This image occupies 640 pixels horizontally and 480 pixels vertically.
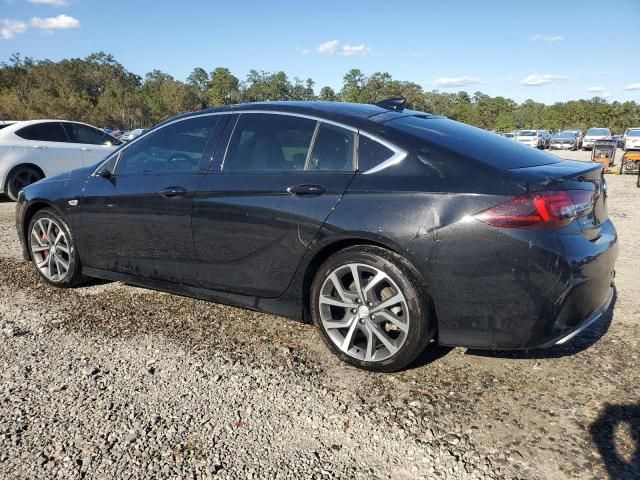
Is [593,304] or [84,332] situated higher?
[593,304]

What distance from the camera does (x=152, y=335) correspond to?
3668 millimetres

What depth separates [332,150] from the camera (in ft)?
10.7

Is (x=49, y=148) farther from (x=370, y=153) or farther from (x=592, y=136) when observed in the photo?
(x=592, y=136)

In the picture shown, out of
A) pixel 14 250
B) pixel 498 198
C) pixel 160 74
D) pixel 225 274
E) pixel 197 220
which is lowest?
pixel 14 250

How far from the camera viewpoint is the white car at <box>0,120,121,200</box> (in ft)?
32.0

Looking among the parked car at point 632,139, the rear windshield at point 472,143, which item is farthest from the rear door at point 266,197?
the parked car at point 632,139

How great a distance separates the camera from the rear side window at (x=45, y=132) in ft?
32.7

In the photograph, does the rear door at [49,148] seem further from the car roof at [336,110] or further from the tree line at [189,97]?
the tree line at [189,97]

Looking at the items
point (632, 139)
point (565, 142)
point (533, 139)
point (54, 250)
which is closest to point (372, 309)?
point (54, 250)

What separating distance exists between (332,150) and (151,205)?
1.53 meters

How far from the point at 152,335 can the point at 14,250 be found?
11.5 feet

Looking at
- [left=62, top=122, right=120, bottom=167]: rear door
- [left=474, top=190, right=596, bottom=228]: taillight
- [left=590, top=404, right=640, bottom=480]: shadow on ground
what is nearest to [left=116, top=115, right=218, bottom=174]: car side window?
[left=474, top=190, right=596, bottom=228]: taillight

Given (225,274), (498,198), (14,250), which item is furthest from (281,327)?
(14,250)

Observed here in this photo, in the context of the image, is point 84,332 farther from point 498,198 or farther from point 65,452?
point 498,198
